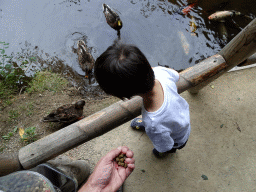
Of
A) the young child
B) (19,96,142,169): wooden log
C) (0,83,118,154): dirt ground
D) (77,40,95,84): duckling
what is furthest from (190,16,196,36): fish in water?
(19,96,142,169): wooden log

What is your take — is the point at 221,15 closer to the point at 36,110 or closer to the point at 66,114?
the point at 66,114

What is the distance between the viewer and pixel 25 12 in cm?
507

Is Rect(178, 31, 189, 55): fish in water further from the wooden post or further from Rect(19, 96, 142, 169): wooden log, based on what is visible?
A: Rect(19, 96, 142, 169): wooden log

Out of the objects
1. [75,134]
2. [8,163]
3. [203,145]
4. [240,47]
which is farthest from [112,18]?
[8,163]

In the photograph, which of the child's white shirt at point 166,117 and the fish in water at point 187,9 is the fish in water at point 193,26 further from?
the child's white shirt at point 166,117

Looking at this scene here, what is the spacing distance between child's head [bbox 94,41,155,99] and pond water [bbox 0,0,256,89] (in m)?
3.01

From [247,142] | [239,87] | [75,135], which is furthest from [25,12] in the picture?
[247,142]

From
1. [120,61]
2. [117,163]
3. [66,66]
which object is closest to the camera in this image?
[120,61]

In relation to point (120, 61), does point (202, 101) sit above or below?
below

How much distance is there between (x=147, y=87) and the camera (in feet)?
5.05

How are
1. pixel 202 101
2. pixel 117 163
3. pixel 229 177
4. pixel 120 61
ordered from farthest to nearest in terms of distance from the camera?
pixel 202 101, pixel 229 177, pixel 117 163, pixel 120 61

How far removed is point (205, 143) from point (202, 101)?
0.74m

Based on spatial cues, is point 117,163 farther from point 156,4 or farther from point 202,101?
point 156,4

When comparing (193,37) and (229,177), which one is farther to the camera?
(193,37)
